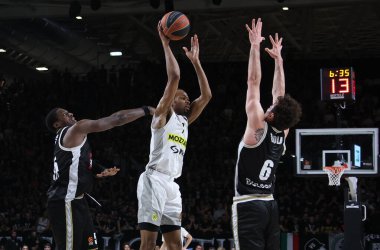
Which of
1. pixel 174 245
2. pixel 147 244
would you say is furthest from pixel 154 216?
pixel 174 245

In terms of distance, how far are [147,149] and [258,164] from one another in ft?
55.6

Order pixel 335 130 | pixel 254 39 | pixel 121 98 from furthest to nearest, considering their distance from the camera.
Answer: pixel 121 98, pixel 335 130, pixel 254 39

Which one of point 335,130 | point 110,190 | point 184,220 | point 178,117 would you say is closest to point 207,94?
point 178,117

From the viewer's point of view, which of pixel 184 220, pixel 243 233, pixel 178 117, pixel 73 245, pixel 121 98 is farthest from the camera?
pixel 121 98

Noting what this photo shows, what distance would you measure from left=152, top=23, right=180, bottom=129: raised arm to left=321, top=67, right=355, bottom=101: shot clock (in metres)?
7.24

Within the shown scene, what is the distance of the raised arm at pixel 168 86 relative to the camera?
6.99m

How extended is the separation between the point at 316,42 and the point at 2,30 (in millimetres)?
11114

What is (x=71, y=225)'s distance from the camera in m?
7.09

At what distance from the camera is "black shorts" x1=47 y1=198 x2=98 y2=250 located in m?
7.07

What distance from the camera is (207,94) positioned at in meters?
7.97

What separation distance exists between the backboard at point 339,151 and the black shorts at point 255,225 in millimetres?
8214

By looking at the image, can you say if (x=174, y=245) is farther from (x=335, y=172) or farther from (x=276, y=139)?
(x=335, y=172)

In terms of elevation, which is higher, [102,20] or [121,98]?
[102,20]

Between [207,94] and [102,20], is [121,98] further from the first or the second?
[207,94]
